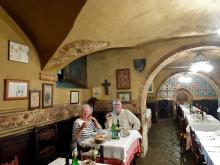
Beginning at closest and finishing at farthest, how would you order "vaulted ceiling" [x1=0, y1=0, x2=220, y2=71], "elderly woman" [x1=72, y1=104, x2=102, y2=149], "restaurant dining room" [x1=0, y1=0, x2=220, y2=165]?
"vaulted ceiling" [x1=0, y1=0, x2=220, y2=71]
"restaurant dining room" [x1=0, y1=0, x2=220, y2=165]
"elderly woman" [x1=72, y1=104, x2=102, y2=149]

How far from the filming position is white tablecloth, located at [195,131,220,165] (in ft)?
7.54

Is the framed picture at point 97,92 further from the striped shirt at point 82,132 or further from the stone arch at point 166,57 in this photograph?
the striped shirt at point 82,132

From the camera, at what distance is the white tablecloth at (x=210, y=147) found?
90.5 inches

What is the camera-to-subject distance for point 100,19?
2490 mm

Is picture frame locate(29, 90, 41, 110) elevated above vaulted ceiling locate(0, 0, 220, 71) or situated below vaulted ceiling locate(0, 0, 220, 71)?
below

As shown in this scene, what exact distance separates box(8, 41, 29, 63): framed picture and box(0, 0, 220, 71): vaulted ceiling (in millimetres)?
217

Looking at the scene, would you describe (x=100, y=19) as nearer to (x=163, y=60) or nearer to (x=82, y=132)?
(x=82, y=132)

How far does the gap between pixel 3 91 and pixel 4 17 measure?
3.15ft

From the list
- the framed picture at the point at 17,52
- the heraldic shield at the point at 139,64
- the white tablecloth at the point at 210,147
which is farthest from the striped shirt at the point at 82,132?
the heraldic shield at the point at 139,64

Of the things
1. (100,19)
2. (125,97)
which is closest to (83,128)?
(100,19)

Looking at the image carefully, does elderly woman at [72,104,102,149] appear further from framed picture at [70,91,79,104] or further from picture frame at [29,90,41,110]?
framed picture at [70,91,79,104]

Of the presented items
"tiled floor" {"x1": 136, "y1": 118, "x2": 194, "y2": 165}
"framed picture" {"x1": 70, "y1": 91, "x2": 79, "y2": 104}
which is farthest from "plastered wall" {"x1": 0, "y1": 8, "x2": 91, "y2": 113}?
"tiled floor" {"x1": 136, "y1": 118, "x2": 194, "y2": 165}

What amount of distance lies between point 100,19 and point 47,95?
1.81 metres

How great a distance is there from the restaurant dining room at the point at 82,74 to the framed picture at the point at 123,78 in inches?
1.0
